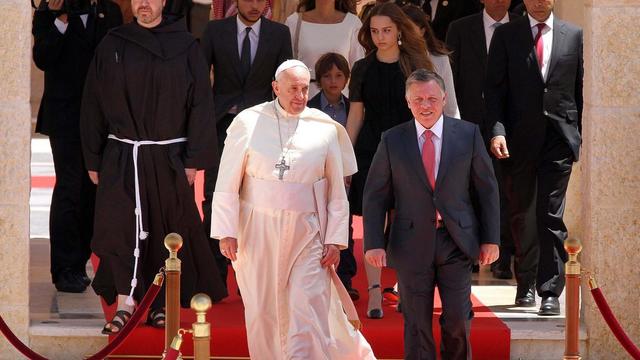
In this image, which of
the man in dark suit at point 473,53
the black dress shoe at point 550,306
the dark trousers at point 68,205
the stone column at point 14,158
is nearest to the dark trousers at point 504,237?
the man in dark suit at point 473,53

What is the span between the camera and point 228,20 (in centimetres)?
1006

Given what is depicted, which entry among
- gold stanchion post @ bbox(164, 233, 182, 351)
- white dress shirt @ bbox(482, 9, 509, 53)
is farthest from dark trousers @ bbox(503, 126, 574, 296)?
gold stanchion post @ bbox(164, 233, 182, 351)

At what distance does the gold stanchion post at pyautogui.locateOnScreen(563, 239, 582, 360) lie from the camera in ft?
24.7

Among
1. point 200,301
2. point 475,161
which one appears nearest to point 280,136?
point 475,161

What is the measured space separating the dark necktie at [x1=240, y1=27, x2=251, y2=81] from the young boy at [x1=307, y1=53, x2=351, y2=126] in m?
0.44

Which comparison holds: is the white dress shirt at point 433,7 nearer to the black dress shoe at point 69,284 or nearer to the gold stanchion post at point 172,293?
the black dress shoe at point 69,284

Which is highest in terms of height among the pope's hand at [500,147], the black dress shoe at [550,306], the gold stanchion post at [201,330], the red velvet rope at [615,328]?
the pope's hand at [500,147]

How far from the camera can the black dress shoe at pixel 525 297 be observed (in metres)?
9.93

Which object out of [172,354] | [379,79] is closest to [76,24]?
[379,79]

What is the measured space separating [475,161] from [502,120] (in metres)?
1.90

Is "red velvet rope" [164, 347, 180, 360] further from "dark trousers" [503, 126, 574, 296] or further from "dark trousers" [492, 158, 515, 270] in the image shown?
"dark trousers" [492, 158, 515, 270]

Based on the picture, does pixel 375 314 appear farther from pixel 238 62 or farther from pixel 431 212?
pixel 238 62

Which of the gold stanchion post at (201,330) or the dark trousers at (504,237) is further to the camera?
the dark trousers at (504,237)

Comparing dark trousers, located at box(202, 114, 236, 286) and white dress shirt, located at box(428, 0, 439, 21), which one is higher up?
white dress shirt, located at box(428, 0, 439, 21)
